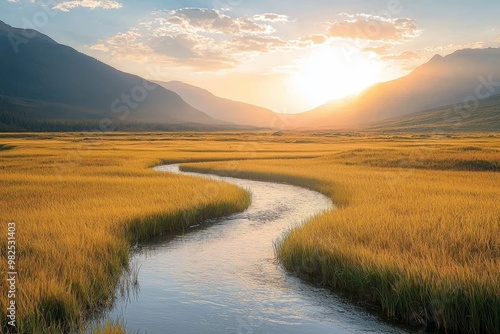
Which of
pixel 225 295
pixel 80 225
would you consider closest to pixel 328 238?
pixel 225 295

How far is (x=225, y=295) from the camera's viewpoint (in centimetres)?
1053

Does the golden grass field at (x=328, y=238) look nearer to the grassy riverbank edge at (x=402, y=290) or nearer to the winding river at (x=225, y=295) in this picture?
the grassy riverbank edge at (x=402, y=290)

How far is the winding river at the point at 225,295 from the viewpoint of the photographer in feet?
29.9

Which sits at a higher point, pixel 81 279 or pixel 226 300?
pixel 81 279

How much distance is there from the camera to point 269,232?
17.3m

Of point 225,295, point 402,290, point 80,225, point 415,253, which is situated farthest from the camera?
point 80,225

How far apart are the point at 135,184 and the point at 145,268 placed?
580 inches

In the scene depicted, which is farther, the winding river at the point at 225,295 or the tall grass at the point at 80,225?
the winding river at the point at 225,295

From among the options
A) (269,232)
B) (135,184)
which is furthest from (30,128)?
(269,232)

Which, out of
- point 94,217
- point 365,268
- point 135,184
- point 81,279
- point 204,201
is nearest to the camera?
point 81,279

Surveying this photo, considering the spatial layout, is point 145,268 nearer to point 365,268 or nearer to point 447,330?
point 365,268

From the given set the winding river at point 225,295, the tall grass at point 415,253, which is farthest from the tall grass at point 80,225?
the tall grass at point 415,253

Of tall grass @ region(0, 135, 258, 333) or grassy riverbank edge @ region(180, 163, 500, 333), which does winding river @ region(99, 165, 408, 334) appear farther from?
tall grass @ region(0, 135, 258, 333)

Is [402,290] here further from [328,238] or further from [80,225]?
[80,225]
